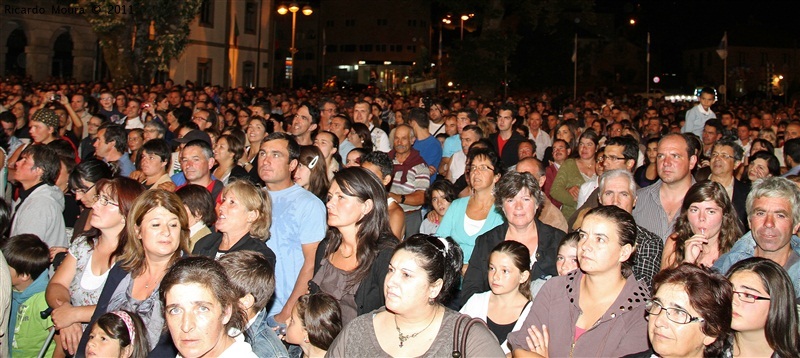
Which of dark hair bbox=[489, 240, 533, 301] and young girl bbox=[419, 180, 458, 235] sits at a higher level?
young girl bbox=[419, 180, 458, 235]

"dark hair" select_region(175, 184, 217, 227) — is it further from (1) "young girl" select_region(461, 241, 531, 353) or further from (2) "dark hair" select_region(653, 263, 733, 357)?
(2) "dark hair" select_region(653, 263, 733, 357)

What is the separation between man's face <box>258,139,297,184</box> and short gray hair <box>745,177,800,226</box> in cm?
338

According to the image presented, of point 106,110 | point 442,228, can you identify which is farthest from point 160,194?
point 106,110

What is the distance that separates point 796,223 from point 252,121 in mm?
6086

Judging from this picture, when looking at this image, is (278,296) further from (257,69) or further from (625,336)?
(257,69)

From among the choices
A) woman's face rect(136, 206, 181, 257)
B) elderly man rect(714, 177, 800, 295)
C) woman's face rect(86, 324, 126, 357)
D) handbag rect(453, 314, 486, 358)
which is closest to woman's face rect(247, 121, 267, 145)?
woman's face rect(136, 206, 181, 257)

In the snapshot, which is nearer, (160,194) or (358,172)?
(160,194)

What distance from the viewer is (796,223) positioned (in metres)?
5.45

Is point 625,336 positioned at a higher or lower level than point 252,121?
lower

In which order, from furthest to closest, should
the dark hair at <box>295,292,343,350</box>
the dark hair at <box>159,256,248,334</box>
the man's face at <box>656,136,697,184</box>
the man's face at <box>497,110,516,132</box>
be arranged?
the man's face at <box>497,110,516,132</box>
the man's face at <box>656,136,697,184</box>
the dark hair at <box>295,292,343,350</box>
the dark hair at <box>159,256,248,334</box>

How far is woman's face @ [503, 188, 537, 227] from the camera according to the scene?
5863 millimetres

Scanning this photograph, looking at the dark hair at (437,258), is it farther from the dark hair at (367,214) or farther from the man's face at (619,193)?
the man's face at (619,193)

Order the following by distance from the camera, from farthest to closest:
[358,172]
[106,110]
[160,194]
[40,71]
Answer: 1. [40,71]
2. [106,110]
3. [358,172]
4. [160,194]

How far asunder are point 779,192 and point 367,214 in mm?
2678
